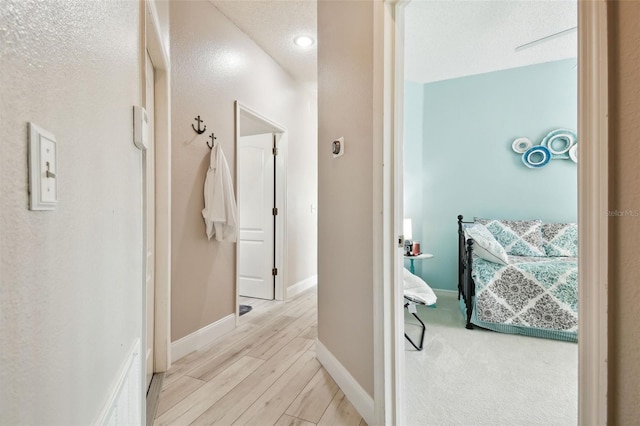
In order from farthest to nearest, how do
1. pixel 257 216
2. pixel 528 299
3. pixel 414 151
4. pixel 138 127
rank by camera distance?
pixel 414 151 → pixel 257 216 → pixel 528 299 → pixel 138 127

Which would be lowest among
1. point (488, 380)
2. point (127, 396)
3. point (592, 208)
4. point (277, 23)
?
point (488, 380)

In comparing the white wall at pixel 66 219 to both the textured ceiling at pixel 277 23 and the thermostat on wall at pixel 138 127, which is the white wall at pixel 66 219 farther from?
the textured ceiling at pixel 277 23

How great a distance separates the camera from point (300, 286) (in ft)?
13.4

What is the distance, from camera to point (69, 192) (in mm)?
575

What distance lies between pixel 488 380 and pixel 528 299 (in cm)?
101

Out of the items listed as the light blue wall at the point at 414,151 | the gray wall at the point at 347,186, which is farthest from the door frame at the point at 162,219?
the light blue wall at the point at 414,151

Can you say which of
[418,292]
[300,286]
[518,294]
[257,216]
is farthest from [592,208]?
[300,286]

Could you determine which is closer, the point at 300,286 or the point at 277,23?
the point at 277,23

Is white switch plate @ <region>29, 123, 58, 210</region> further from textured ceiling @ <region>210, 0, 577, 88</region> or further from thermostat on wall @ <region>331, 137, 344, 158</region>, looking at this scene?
textured ceiling @ <region>210, 0, 577, 88</region>

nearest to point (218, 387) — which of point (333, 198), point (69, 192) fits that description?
point (333, 198)

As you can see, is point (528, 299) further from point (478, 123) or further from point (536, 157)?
point (478, 123)

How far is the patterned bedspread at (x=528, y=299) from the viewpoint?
98.2 inches

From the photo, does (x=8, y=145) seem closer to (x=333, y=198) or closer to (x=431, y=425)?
(x=333, y=198)

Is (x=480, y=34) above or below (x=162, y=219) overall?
above
